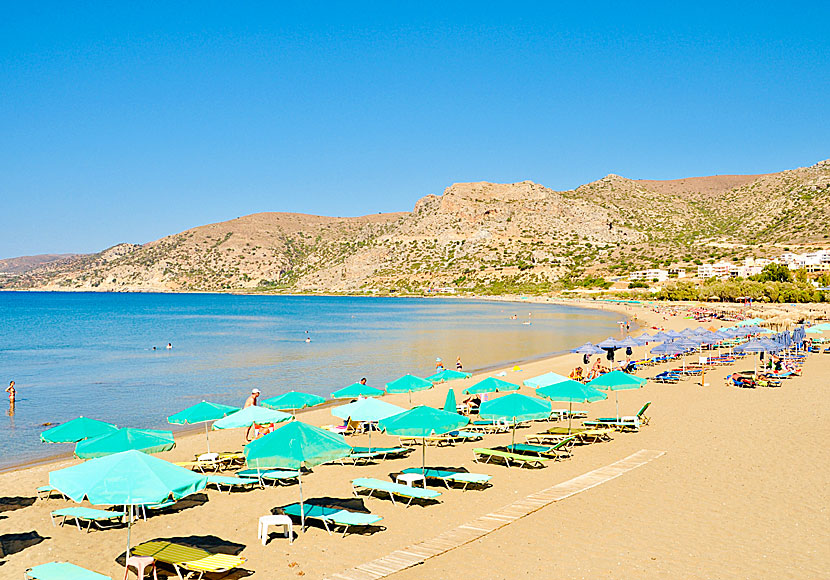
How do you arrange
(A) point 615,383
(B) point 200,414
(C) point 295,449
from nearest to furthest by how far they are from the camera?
(C) point 295,449, (B) point 200,414, (A) point 615,383

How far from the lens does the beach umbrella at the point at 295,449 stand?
805 cm

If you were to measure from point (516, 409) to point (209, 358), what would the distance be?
29.1 meters

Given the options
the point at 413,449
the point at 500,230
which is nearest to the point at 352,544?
the point at 413,449

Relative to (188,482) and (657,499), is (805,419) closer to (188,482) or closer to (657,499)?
(657,499)

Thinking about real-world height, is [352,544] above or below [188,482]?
below

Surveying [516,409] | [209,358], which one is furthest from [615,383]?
[209,358]

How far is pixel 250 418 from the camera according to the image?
1198 cm

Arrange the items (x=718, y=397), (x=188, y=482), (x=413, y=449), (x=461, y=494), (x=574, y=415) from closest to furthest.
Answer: (x=188, y=482)
(x=461, y=494)
(x=413, y=449)
(x=574, y=415)
(x=718, y=397)

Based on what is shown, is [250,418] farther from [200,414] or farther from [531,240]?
[531,240]

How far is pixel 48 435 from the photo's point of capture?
11.4 m

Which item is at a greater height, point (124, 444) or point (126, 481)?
point (126, 481)

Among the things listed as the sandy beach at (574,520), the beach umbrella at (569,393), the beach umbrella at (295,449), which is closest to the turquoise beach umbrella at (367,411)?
the sandy beach at (574,520)

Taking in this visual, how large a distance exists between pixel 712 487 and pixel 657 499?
118cm

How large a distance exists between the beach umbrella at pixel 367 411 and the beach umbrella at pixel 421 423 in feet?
4.33
